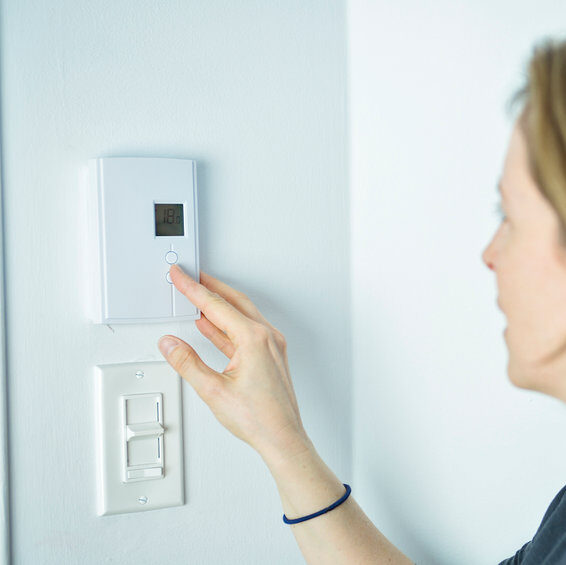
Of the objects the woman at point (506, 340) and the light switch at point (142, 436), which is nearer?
the woman at point (506, 340)

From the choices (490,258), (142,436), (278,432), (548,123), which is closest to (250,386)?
(278,432)

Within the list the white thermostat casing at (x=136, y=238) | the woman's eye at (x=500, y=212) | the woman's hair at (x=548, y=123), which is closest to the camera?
the woman's hair at (x=548, y=123)

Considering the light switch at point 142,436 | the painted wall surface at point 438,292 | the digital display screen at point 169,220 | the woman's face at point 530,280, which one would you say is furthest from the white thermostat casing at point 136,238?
the woman's face at point 530,280

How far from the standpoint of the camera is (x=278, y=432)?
662 mm

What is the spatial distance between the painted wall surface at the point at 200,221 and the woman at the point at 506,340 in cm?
10

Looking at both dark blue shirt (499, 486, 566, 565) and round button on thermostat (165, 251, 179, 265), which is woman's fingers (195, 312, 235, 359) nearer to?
round button on thermostat (165, 251, 179, 265)

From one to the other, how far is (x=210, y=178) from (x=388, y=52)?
10.3 inches

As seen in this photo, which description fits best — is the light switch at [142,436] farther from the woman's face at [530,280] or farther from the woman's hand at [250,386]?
the woman's face at [530,280]

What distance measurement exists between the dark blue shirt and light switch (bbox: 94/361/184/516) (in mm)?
389

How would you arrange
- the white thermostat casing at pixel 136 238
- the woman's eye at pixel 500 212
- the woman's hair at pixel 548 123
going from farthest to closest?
the white thermostat casing at pixel 136 238, the woman's eye at pixel 500 212, the woman's hair at pixel 548 123

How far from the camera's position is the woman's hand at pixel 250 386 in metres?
0.66

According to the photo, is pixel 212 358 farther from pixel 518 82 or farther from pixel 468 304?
pixel 518 82

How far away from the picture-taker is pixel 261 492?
2.64ft

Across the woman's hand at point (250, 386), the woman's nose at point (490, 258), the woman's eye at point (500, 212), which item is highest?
the woman's eye at point (500, 212)
